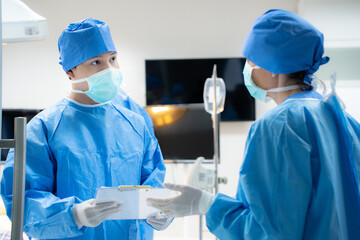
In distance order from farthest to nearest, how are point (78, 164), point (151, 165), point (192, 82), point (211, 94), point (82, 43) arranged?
point (192, 82) → point (211, 94) → point (151, 165) → point (82, 43) → point (78, 164)

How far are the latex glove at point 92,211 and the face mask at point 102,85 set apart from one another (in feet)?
1.43

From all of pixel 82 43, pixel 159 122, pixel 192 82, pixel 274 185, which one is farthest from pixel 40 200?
pixel 192 82

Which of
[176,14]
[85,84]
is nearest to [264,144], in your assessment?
[85,84]

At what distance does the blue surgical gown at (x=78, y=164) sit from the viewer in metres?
1.20

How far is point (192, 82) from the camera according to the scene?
4051 millimetres

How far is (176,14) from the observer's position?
13.5 feet

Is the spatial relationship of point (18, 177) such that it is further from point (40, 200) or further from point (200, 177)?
point (200, 177)

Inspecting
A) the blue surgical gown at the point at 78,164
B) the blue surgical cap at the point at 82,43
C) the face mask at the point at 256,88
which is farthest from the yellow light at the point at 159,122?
the face mask at the point at 256,88

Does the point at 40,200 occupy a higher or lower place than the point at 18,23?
lower

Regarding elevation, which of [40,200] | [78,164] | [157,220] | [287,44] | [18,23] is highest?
[18,23]

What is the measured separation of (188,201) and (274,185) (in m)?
0.30

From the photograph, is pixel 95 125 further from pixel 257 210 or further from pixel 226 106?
pixel 226 106

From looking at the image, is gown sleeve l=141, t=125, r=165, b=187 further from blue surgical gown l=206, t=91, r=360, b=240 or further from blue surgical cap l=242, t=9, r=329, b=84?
blue surgical cap l=242, t=9, r=329, b=84

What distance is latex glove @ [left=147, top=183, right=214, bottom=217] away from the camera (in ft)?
3.58
